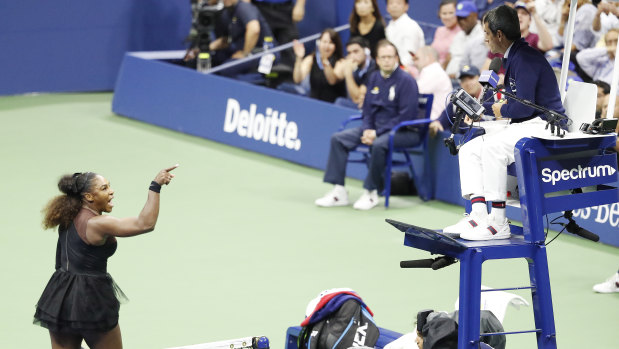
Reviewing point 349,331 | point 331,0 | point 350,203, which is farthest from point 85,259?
point 331,0

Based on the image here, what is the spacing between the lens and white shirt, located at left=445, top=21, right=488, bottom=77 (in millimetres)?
13023

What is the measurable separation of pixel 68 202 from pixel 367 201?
554 cm

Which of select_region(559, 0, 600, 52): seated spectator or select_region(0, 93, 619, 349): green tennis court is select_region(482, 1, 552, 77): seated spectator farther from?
select_region(0, 93, 619, 349): green tennis court

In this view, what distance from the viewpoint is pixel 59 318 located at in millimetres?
6160

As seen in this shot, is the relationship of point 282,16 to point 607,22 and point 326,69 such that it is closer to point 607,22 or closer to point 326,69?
point 326,69

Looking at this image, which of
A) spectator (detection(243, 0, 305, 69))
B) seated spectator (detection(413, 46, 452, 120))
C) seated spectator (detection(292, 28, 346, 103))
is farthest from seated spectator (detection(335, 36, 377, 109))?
spectator (detection(243, 0, 305, 69))

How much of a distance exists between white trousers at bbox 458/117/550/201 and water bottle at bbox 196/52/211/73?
10154 mm

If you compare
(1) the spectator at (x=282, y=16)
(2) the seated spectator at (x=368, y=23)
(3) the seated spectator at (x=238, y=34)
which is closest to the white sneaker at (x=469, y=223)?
(2) the seated spectator at (x=368, y=23)

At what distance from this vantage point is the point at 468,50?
43.2ft

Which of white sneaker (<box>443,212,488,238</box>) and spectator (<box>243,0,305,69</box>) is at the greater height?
spectator (<box>243,0,305,69</box>)

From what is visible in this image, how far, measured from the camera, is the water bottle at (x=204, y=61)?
1591 cm

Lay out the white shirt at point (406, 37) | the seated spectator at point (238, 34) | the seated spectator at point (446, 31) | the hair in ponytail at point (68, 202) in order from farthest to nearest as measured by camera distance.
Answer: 1. the seated spectator at point (238, 34)
2. the white shirt at point (406, 37)
3. the seated spectator at point (446, 31)
4. the hair in ponytail at point (68, 202)

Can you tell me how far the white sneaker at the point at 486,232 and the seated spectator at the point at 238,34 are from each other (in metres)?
10.3

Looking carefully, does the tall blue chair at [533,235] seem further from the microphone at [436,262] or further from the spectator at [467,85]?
the spectator at [467,85]
